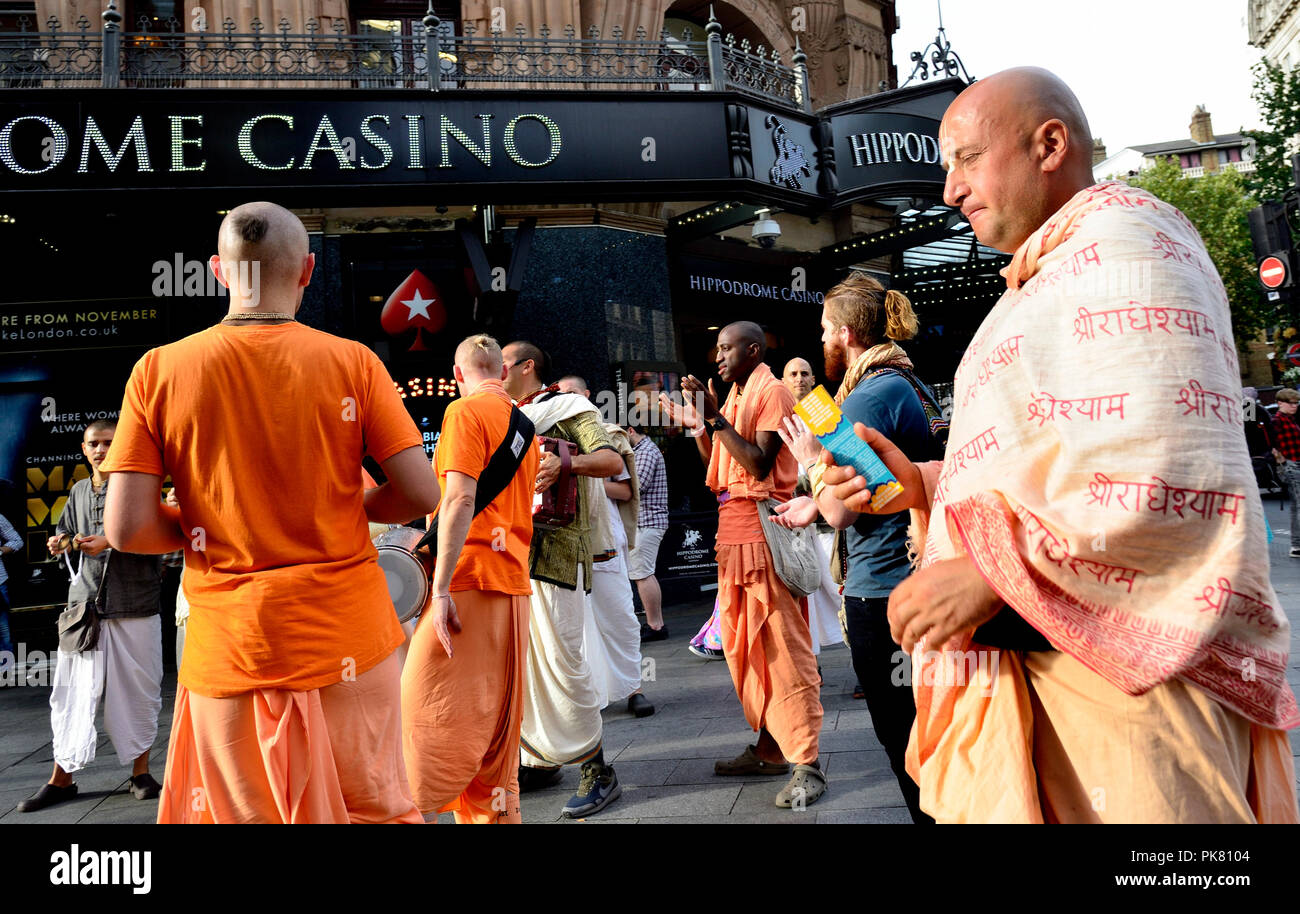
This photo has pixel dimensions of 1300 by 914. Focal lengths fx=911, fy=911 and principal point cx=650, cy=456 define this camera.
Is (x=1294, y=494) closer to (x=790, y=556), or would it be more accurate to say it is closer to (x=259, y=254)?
(x=790, y=556)

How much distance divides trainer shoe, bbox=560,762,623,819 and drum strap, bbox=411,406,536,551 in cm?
144

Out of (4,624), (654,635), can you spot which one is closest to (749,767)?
(654,635)

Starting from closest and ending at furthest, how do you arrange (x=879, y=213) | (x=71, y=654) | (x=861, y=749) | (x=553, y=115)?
(x=861, y=749), (x=71, y=654), (x=553, y=115), (x=879, y=213)

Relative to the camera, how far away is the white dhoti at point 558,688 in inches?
170

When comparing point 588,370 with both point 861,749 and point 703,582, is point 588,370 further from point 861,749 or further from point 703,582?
point 861,749

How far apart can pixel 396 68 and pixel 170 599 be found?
5929 millimetres

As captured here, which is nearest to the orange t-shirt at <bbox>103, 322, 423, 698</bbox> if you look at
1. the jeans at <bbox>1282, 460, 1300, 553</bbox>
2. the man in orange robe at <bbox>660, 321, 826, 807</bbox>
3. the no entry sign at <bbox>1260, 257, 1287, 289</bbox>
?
the man in orange robe at <bbox>660, 321, 826, 807</bbox>

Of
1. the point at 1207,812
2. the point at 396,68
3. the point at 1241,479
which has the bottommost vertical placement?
the point at 1207,812

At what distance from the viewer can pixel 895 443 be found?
→ 2975 millimetres

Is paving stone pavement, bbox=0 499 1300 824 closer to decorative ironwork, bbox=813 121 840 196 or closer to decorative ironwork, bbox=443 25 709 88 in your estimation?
decorative ironwork, bbox=813 121 840 196

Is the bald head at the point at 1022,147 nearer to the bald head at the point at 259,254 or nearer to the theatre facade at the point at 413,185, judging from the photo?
the bald head at the point at 259,254

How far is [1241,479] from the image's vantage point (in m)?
1.19

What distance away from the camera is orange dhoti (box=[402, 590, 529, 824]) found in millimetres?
3465
